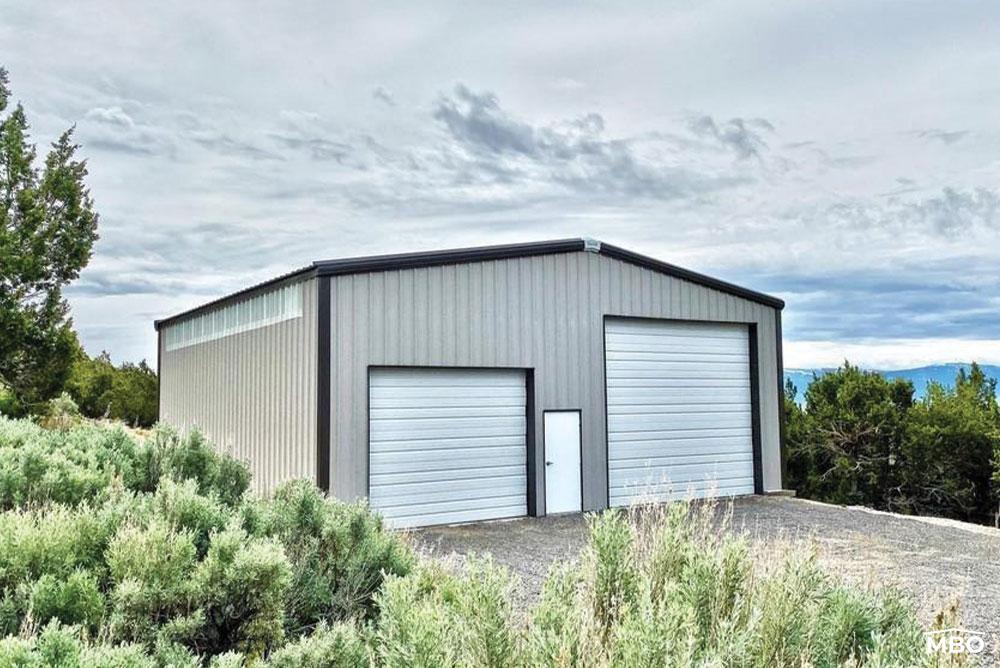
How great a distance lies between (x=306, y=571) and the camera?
4.36 m

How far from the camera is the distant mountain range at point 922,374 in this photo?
772 inches

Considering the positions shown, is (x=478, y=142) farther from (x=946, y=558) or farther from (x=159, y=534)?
(x=159, y=534)

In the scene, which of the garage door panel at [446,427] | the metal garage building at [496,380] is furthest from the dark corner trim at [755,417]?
the garage door panel at [446,427]

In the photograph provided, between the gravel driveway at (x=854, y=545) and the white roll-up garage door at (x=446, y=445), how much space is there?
374 millimetres

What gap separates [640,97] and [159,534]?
10567 millimetres

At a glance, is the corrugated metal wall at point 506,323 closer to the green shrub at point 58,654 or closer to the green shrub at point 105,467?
the green shrub at point 105,467

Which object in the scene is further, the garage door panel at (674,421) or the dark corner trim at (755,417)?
the dark corner trim at (755,417)

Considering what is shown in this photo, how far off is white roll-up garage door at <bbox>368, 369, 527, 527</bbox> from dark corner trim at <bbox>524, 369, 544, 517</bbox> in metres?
0.07

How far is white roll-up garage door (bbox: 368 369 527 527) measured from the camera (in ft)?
33.6

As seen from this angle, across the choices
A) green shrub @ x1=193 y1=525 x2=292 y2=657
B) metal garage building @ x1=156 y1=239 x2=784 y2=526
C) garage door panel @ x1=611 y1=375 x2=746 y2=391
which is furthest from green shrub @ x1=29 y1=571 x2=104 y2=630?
garage door panel @ x1=611 y1=375 x2=746 y2=391

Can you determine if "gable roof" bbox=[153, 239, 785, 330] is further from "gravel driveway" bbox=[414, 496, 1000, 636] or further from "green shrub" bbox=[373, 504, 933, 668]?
"green shrub" bbox=[373, 504, 933, 668]

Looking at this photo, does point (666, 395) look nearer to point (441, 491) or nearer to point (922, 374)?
point (441, 491)

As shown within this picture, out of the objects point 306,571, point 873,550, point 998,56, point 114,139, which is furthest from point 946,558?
point 114,139

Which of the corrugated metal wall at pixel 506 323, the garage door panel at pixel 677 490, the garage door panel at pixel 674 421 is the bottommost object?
the garage door panel at pixel 677 490
